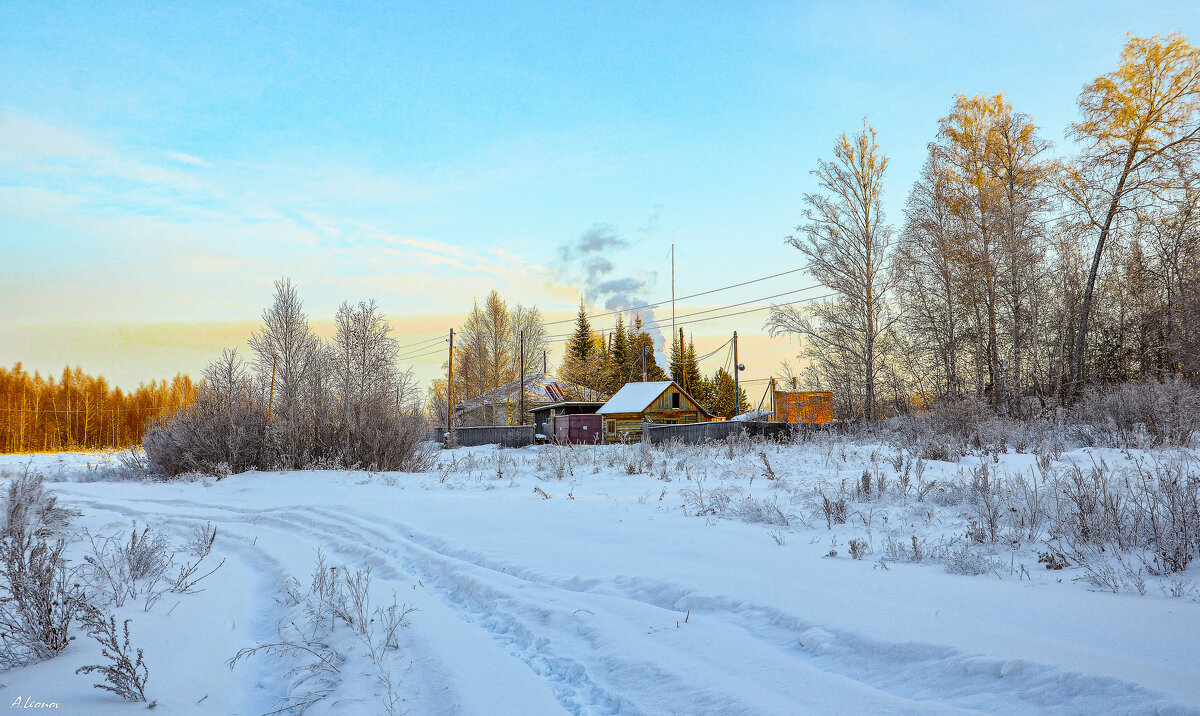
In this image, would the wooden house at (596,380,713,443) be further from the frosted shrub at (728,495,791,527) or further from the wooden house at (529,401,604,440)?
the frosted shrub at (728,495,791,527)

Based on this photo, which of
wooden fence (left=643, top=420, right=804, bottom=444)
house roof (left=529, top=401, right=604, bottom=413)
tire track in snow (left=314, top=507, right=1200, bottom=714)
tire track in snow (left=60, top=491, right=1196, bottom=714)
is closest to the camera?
tire track in snow (left=314, top=507, right=1200, bottom=714)

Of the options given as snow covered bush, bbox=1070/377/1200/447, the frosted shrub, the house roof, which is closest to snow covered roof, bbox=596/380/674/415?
the house roof

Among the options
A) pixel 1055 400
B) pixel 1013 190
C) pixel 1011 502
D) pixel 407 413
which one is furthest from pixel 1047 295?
pixel 407 413

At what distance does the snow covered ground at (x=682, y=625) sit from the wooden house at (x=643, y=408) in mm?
27970

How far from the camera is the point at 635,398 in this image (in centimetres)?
3716

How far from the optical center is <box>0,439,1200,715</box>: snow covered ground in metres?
2.62

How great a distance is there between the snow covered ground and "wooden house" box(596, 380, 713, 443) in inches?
1101

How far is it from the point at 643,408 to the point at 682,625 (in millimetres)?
32180

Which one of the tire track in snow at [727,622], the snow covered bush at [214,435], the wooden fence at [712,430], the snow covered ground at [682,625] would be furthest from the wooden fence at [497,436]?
the tire track in snow at [727,622]

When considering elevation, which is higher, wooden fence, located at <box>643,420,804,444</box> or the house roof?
the house roof

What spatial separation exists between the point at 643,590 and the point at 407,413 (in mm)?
14010

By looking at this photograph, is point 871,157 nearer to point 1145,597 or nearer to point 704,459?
point 704,459

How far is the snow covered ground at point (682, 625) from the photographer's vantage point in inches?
103

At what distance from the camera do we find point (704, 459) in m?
14.1
